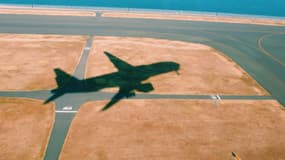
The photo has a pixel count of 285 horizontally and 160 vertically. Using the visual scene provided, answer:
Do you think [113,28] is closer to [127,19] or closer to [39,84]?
[127,19]

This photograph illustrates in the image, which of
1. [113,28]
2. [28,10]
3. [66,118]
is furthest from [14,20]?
[66,118]

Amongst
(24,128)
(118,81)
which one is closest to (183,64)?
(118,81)

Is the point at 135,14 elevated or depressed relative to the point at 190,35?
elevated

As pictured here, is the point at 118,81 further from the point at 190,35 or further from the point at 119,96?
the point at 190,35

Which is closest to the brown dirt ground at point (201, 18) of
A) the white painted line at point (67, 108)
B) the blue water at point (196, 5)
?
the blue water at point (196, 5)

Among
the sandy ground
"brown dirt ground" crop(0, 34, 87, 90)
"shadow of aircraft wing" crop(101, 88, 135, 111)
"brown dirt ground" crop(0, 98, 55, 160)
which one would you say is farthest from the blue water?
"brown dirt ground" crop(0, 98, 55, 160)

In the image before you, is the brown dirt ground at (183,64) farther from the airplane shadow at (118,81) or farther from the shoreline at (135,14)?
the shoreline at (135,14)

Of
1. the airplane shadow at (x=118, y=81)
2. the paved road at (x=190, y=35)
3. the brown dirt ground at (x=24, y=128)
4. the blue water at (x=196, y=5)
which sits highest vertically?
the blue water at (x=196, y=5)
